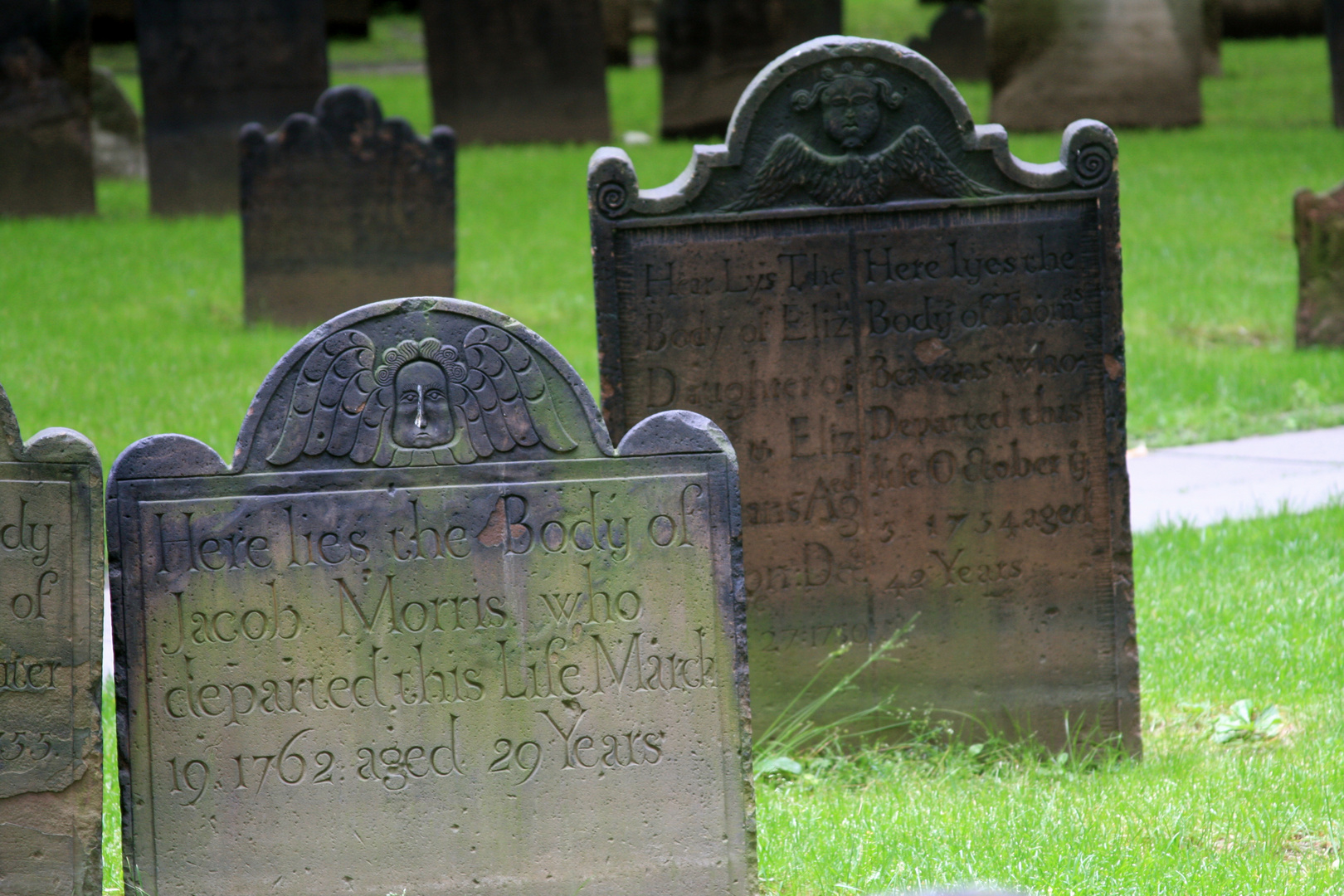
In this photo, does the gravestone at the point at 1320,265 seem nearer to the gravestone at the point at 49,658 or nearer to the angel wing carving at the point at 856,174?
the angel wing carving at the point at 856,174

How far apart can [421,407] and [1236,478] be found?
548cm

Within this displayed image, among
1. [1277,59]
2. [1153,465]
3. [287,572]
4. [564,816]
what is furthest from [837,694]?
[1277,59]

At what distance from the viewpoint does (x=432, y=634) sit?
342cm

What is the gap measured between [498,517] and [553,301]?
8585mm

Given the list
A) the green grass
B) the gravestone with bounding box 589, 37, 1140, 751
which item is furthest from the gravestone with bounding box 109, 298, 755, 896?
the gravestone with bounding box 589, 37, 1140, 751

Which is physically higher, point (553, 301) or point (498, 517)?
point (553, 301)

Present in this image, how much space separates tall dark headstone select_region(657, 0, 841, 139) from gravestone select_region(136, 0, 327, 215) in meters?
4.99

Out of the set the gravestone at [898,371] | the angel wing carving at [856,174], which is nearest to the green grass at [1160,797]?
the gravestone at [898,371]

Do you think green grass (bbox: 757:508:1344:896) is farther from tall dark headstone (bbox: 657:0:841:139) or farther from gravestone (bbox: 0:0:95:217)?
tall dark headstone (bbox: 657:0:841:139)

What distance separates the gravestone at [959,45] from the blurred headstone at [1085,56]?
7.14m

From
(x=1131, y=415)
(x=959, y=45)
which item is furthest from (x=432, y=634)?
(x=959, y=45)

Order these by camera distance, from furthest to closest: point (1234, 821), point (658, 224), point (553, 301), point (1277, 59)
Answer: point (1277, 59) < point (553, 301) < point (658, 224) < point (1234, 821)

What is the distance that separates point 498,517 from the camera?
3428mm

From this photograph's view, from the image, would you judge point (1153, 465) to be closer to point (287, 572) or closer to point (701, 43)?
point (287, 572)
